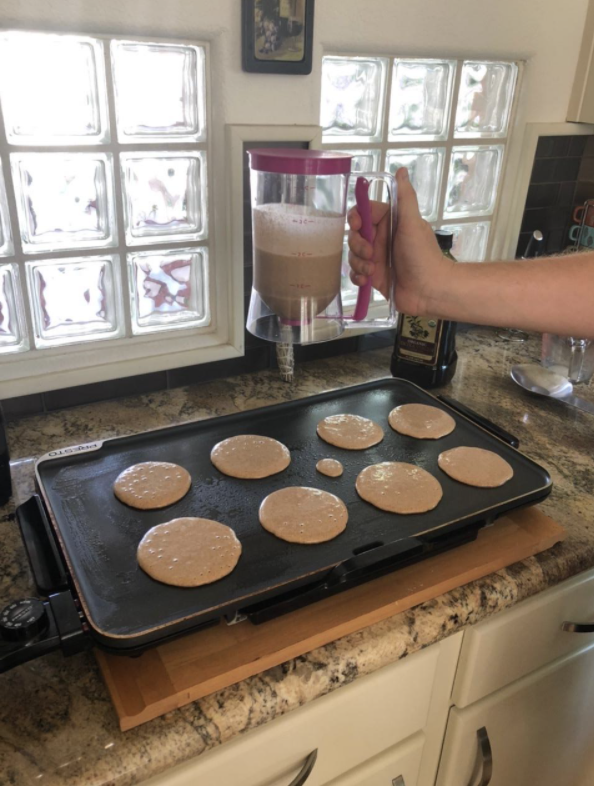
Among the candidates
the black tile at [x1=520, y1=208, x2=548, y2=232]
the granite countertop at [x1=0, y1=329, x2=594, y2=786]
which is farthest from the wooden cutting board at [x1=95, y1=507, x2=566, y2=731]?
the black tile at [x1=520, y1=208, x2=548, y2=232]

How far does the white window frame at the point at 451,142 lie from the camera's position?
1.20m

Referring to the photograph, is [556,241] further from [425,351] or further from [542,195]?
[425,351]

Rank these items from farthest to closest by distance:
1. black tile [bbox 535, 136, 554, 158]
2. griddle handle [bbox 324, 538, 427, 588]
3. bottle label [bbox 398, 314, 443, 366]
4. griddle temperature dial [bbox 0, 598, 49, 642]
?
black tile [bbox 535, 136, 554, 158], bottle label [bbox 398, 314, 443, 366], griddle handle [bbox 324, 538, 427, 588], griddle temperature dial [bbox 0, 598, 49, 642]

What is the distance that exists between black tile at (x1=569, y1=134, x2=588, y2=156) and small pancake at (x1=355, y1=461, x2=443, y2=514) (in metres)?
0.99

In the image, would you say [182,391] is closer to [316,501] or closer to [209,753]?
[316,501]

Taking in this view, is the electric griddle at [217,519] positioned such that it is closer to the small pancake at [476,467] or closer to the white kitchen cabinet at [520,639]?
the small pancake at [476,467]

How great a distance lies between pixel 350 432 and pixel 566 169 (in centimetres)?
95

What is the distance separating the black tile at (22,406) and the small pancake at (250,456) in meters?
0.37

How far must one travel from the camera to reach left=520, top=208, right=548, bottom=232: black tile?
148 cm

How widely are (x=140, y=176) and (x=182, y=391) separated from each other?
38 centimetres

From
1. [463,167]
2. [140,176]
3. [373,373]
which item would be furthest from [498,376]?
[140,176]

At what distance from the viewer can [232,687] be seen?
2.10 ft

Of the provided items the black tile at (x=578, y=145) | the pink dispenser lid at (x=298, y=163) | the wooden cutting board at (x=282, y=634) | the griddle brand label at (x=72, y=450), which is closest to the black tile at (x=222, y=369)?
the griddle brand label at (x=72, y=450)

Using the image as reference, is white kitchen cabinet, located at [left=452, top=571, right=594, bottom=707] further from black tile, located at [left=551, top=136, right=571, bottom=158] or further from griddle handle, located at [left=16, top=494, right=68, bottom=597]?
black tile, located at [left=551, top=136, right=571, bottom=158]
